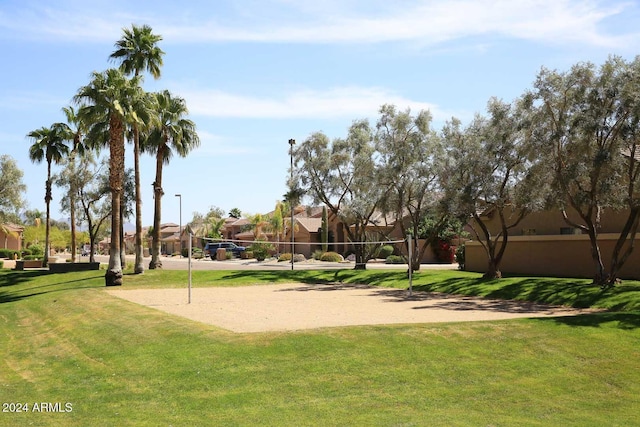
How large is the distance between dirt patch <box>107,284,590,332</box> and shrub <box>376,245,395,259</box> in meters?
32.1

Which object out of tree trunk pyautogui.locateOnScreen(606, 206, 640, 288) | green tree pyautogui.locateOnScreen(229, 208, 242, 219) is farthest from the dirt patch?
green tree pyautogui.locateOnScreen(229, 208, 242, 219)

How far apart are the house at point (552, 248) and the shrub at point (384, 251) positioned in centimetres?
2366

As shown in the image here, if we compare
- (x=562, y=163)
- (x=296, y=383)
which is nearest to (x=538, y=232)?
Result: (x=562, y=163)

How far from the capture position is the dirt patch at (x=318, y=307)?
790 inches

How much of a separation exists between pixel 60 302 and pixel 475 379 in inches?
829

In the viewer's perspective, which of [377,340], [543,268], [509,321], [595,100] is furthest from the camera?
[543,268]

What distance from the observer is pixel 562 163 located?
86.2ft

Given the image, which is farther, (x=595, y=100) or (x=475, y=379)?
(x=595, y=100)

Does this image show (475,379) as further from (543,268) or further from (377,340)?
(543,268)

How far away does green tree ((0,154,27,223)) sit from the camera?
179 feet

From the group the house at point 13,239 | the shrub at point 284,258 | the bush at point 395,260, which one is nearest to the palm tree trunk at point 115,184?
the bush at point 395,260

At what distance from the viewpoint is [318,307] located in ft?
80.9

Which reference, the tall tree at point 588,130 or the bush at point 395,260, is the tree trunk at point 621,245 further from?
the bush at point 395,260

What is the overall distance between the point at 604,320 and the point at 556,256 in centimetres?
1766
